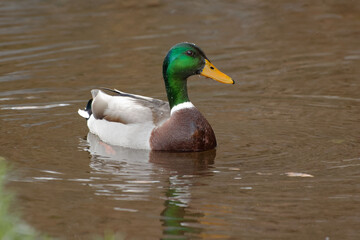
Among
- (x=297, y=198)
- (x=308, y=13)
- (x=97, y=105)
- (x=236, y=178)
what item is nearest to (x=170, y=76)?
(x=97, y=105)

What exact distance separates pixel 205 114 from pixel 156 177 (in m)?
2.62

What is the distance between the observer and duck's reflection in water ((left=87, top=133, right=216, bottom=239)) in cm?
666

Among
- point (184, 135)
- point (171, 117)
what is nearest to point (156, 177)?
point (184, 135)

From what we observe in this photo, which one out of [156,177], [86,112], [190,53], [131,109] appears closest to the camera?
[156,177]

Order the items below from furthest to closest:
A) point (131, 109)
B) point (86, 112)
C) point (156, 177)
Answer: point (86, 112) < point (131, 109) < point (156, 177)

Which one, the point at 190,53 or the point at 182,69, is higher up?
the point at 190,53

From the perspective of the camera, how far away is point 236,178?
768 centimetres

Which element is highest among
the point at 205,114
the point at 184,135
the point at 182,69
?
the point at 182,69

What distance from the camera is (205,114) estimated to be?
10.4m

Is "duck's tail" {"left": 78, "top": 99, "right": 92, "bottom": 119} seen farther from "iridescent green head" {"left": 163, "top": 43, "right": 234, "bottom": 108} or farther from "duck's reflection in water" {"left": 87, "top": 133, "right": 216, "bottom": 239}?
"iridescent green head" {"left": 163, "top": 43, "right": 234, "bottom": 108}

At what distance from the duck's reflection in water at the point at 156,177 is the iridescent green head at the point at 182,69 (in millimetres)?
756

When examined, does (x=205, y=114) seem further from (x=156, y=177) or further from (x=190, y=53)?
(x=156, y=177)

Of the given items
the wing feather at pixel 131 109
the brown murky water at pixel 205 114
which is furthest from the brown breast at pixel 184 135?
the wing feather at pixel 131 109

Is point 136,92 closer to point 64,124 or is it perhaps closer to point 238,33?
point 64,124
